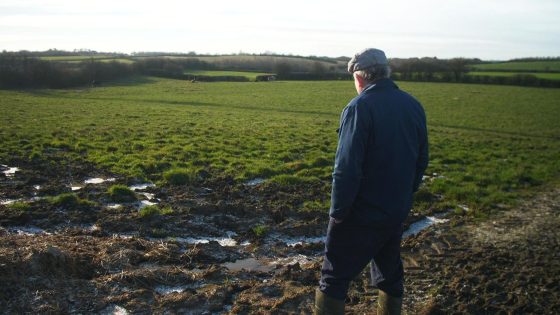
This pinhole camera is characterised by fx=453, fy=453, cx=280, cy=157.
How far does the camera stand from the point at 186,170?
11414 millimetres

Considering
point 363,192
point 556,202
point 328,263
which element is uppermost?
point 363,192

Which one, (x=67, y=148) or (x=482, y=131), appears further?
(x=482, y=131)

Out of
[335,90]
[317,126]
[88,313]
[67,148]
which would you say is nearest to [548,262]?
[88,313]

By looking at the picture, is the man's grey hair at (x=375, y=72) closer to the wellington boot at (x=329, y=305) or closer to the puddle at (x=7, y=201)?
the wellington boot at (x=329, y=305)

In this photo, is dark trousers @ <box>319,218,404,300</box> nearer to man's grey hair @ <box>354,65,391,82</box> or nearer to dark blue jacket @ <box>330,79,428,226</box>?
dark blue jacket @ <box>330,79,428,226</box>

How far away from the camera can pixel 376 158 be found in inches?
153

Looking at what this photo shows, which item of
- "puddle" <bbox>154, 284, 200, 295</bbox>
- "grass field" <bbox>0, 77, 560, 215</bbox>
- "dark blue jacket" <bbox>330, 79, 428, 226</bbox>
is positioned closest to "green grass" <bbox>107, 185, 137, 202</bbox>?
"grass field" <bbox>0, 77, 560, 215</bbox>

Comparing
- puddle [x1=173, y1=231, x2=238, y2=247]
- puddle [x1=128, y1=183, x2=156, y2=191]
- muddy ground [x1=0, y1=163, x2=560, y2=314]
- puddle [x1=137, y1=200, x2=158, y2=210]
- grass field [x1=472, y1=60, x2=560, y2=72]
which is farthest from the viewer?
grass field [x1=472, y1=60, x2=560, y2=72]

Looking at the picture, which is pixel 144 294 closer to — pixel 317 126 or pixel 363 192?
pixel 363 192

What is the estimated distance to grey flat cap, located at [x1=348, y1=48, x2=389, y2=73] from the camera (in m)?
3.98

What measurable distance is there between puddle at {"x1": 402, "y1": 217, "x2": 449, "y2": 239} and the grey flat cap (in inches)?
173

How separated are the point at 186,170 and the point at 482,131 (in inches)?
652

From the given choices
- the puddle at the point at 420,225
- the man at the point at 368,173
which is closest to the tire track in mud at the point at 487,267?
the puddle at the point at 420,225

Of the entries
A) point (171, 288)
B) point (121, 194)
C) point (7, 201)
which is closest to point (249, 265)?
point (171, 288)
